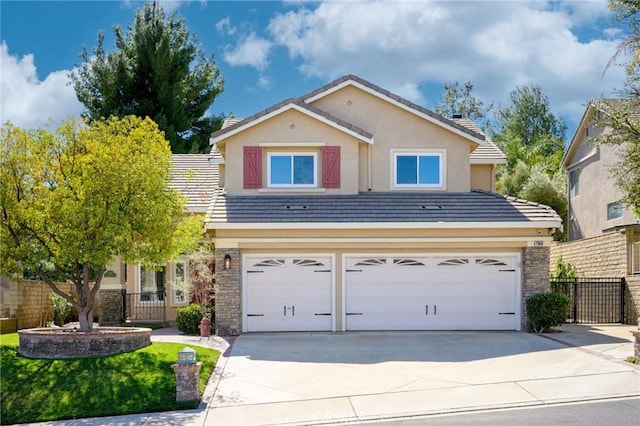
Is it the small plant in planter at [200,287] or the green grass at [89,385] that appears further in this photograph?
the small plant in planter at [200,287]

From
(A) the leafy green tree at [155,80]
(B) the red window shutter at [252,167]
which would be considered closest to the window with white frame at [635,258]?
(B) the red window shutter at [252,167]

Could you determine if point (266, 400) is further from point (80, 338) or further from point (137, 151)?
point (137, 151)

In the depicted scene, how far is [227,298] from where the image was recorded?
18.2 meters

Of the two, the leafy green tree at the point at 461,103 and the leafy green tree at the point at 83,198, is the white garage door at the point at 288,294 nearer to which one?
the leafy green tree at the point at 83,198

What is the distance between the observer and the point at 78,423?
11.1 meters

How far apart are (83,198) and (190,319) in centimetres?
560

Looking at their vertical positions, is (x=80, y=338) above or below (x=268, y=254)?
below

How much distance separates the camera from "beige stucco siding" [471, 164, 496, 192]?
2310 cm

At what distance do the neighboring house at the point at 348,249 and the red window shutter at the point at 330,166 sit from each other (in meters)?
0.03

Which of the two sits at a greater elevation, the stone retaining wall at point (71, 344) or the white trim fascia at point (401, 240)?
the white trim fascia at point (401, 240)

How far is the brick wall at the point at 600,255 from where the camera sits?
73.1 ft

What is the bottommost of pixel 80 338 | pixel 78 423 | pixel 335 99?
pixel 78 423

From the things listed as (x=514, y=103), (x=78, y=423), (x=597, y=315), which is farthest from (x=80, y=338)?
(x=514, y=103)

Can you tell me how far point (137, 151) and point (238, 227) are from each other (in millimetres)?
4128
